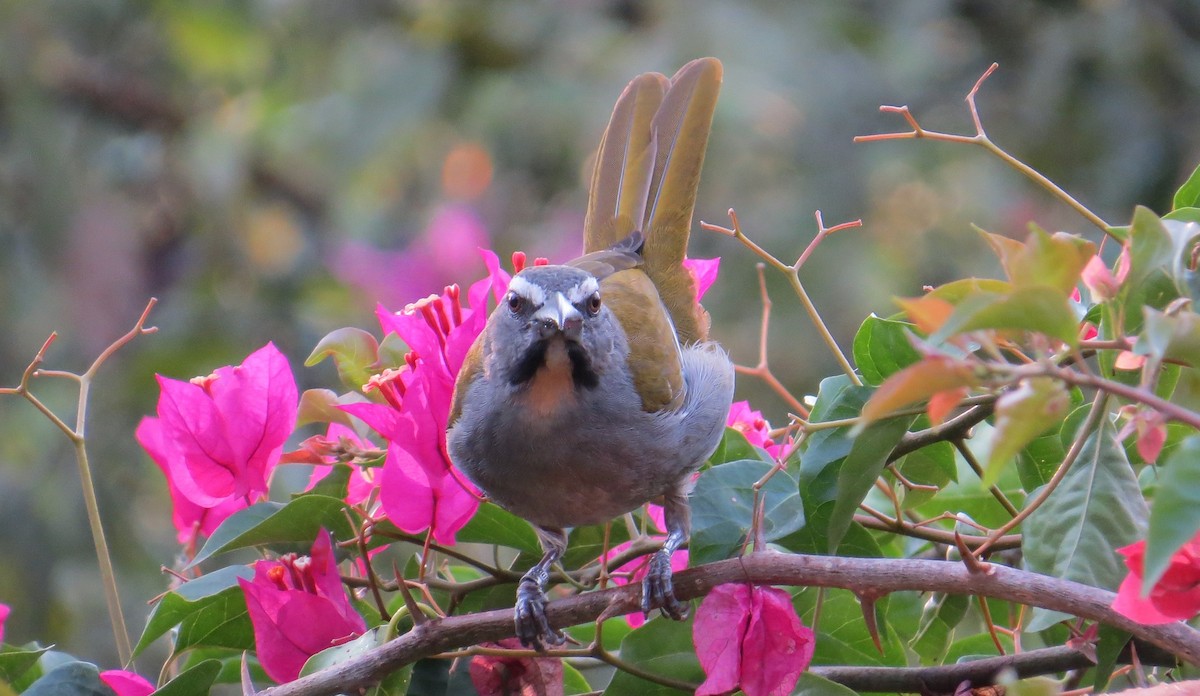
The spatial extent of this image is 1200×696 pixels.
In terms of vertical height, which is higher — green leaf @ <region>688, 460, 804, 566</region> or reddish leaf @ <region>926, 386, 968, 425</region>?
reddish leaf @ <region>926, 386, 968, 425</region>

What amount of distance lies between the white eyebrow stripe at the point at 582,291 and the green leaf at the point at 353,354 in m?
0.34

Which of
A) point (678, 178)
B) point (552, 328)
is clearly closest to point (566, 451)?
point (552, 328)

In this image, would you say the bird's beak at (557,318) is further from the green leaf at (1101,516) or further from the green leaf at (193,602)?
the green leaf at (1101,516)

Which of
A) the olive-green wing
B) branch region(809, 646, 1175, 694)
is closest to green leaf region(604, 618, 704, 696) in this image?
branch region(809, 646, 1175, 694)

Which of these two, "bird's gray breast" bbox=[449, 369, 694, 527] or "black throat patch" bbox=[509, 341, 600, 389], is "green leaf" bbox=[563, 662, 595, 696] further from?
"black throat patch" bbox=[509, 341, 600, 389]

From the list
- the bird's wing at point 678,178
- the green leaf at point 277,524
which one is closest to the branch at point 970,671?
the green leaf at point 277,524

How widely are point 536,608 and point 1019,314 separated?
2.20 ft

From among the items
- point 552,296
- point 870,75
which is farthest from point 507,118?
point 552,296

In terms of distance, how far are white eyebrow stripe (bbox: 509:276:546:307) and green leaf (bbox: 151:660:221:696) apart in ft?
2.37

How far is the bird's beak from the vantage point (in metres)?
1.83

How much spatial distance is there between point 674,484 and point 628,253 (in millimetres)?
645

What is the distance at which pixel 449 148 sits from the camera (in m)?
6.97

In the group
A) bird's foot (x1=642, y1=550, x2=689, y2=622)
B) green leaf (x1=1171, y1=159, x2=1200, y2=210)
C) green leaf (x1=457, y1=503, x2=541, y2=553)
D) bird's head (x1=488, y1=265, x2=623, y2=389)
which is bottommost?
bird's foot (x1=642, y1=550, x2=689, y2=622)

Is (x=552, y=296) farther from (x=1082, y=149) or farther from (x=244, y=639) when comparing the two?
(x=1082, y=149)
